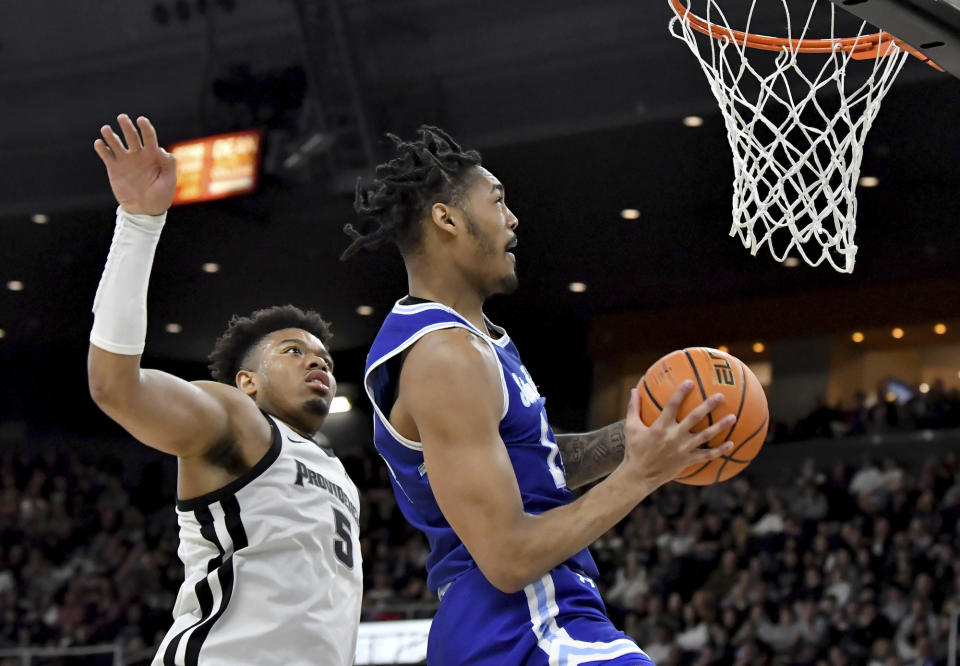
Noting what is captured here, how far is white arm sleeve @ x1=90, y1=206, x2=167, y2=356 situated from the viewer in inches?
105

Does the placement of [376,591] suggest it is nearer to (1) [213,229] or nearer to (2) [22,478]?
(1) [213,229]

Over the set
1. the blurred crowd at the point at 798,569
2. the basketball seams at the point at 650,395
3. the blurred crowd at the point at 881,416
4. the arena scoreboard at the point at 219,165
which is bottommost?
the blurred crowd at the point at 798,569

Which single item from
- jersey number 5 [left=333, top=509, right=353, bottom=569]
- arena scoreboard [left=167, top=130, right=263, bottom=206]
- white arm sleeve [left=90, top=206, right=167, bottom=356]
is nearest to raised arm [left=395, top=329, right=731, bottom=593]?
white arm sleeve [left=90, top=206, right=167, bottom=356]

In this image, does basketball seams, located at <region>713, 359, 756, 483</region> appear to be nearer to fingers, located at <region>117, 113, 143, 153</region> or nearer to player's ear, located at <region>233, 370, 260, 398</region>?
fingers, located at <region>117, 113, 143, 153</region>

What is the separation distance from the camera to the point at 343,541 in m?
3.24

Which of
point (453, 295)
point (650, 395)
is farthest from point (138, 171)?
point (650, 395)

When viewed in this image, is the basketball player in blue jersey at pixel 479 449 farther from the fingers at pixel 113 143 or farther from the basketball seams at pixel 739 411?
the fingers at pixel 113 143

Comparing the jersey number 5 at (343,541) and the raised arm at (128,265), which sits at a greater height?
the raised arm at (128,265)

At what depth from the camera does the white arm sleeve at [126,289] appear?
2.66m

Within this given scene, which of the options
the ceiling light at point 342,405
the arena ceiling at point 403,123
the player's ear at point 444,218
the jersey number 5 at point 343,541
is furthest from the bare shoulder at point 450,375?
the ceiling light at point 342,405

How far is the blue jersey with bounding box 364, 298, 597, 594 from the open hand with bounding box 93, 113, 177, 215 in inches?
23.2

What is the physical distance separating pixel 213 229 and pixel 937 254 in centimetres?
808

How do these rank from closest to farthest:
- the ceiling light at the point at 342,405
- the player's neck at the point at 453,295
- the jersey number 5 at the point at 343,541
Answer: the player's neck at the point at 453,295 → the jersey number 5 at the point at 343,541 → the ceiling light at the point at 342,405

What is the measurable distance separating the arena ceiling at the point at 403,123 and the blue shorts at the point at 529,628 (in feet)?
26.5
